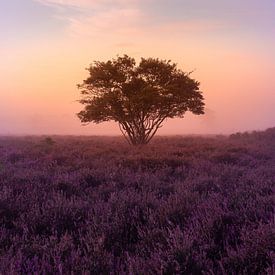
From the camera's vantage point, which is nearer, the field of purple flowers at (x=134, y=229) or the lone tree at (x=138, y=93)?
the field of purple flowers at (x=134, y=229)

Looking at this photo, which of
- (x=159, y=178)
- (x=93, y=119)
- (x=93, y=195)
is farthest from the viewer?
(x=93, y=119)

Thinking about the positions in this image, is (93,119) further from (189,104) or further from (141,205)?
(141,205)

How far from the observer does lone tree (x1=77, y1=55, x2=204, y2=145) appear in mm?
22125

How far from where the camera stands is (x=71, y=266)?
337 cm

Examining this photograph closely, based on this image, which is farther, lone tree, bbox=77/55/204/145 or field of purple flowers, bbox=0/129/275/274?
lone tree, bbox=77/55/204/145

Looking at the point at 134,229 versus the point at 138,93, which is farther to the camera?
the point at 138,93

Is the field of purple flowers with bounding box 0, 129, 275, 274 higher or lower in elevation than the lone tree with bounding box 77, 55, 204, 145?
lower

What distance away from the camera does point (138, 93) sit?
21.7 meters

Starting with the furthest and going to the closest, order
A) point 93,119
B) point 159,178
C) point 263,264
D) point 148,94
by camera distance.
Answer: point 93,119 < point 148,94 < point 159,178 < point 263,264

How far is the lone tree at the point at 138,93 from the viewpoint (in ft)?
72.6

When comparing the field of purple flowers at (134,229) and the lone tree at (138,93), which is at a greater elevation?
the lone tree at (138,93)

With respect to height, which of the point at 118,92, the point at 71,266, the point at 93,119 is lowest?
the point at 71,266

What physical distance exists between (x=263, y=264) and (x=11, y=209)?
3881 mm

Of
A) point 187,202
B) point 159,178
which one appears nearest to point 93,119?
point 159,178
